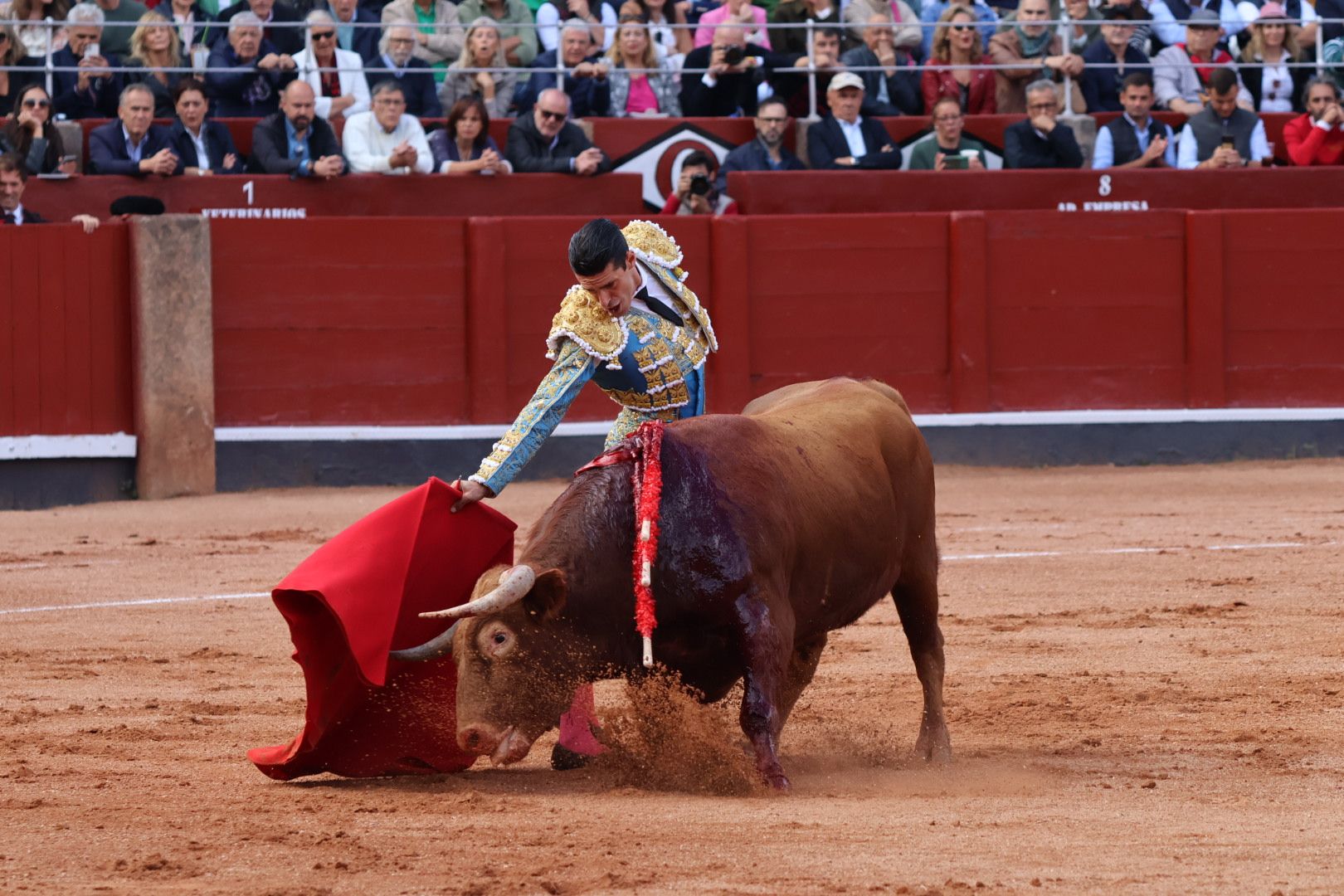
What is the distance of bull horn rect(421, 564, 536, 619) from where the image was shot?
3475 mm

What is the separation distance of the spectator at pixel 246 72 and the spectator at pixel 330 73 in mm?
114

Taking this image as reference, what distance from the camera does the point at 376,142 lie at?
9.30 meters

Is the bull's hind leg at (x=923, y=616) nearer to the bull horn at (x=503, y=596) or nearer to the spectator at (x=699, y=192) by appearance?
the bull horn at (x=503, y=596)

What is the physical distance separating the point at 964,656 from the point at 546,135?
4834mm

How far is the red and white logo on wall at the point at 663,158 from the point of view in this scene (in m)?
9.88

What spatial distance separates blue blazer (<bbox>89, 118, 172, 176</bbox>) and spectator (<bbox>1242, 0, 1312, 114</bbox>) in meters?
5.86

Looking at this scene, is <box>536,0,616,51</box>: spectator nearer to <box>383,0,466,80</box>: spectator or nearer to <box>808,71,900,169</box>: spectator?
<box>383,0,466,80</box>: spectator

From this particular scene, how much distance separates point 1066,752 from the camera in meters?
4.10

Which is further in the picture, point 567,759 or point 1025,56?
point 1025,56

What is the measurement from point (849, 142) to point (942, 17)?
3.92 feet

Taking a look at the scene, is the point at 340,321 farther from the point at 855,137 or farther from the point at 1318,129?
the point at 1318,129

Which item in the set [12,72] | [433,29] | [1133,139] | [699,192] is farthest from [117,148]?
[1133,139]

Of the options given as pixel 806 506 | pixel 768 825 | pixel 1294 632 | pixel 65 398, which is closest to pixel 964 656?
pixel 1294 632

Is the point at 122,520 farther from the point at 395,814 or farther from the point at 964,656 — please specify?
the point at 395,814
